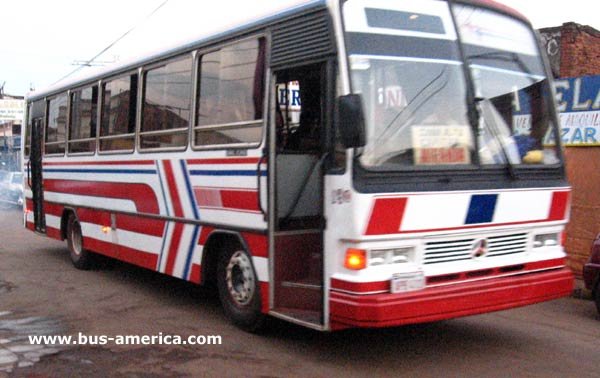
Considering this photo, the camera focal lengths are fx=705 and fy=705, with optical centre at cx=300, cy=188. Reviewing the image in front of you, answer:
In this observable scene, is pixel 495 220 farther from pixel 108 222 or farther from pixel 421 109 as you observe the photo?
pixel 108 222

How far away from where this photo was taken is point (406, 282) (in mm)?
5414

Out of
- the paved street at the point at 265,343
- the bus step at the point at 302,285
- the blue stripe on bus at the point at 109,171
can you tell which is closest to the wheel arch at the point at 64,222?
the blue stripe on bus at the point at 109,171

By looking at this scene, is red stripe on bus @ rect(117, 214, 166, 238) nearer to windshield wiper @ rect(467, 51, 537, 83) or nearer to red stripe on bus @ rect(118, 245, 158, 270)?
red stripe on bus @ rect(118, 245, 158, 270)

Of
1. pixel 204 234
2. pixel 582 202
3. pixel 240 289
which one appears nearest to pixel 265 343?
pixel 240 289

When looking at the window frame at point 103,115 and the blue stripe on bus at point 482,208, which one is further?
the window frame at point 103,115

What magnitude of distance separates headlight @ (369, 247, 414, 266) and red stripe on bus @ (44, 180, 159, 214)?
3.91m

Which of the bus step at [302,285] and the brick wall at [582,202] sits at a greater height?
the brick wall at [582,202]

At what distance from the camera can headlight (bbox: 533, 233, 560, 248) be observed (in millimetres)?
6332

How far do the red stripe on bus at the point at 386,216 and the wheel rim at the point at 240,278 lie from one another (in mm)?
1752

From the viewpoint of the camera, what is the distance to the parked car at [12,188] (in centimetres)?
2814

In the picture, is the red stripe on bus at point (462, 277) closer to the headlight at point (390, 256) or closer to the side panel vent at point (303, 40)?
the headlight at point (390, 256)

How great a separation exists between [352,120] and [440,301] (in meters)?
1.57

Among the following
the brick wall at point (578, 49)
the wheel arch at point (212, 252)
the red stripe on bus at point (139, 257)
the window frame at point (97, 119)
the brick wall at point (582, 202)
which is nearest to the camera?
the wheel arch at point (212, 252)

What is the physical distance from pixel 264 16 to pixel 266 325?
2.97 m
